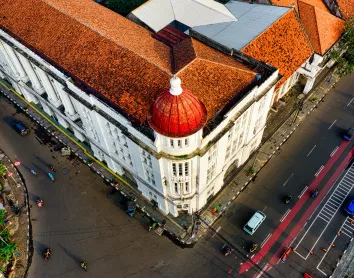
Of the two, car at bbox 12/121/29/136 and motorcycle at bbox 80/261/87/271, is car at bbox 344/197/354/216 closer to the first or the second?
motorcycle at bbox 80/261/87/271

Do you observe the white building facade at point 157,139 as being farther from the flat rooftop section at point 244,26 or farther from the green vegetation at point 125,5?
the green vegetation at point 125,5

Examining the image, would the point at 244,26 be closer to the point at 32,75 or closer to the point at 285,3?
the point at 285,3

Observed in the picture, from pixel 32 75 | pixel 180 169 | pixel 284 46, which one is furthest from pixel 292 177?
pixel 32 75

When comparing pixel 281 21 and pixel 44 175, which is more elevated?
pixel 281 21

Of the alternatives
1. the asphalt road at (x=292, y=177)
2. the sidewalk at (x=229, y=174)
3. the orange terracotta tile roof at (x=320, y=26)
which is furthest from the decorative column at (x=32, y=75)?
the orange terracotta tile roof at (x=320, y=26)

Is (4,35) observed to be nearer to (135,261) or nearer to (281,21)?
(135,261)

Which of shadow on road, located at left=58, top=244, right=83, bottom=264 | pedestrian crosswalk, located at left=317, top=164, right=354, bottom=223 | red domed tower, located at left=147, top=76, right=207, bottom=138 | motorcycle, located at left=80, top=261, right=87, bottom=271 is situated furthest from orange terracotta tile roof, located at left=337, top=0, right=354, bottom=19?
shadow on road, located at left=58, top=244, right=83, bottom=264

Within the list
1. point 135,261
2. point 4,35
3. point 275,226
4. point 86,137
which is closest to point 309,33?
point 275,226
